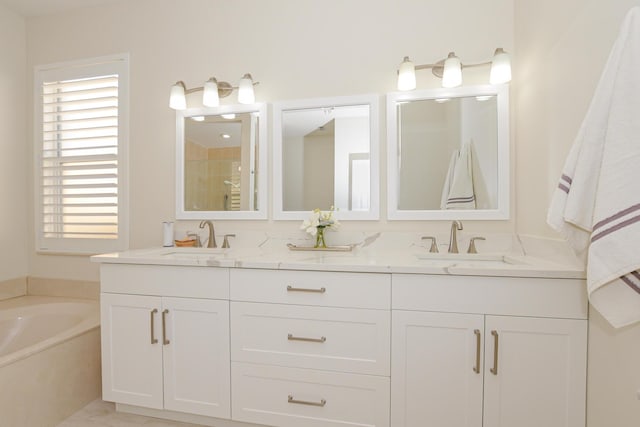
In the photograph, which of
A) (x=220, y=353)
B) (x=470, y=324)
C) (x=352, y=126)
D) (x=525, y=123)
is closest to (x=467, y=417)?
(x=470, y=324)

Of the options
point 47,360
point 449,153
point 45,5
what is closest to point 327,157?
point 449,153

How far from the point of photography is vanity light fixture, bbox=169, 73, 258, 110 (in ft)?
6.31

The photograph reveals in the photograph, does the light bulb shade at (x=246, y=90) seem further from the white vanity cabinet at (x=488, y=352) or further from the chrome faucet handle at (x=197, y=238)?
the white vanity cabinet at (x=488, y=352)

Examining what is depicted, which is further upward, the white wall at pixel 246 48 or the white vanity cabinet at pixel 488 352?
the white wall at pixel 246 48

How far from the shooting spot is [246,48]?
203cm

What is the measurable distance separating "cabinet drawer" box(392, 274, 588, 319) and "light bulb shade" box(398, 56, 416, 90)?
1.05 meters

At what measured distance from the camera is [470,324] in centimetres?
125

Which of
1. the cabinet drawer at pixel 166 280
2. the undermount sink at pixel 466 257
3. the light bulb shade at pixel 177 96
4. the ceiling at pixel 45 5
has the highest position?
the ceiling at pixel 45 5

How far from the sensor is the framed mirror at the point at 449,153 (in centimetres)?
172

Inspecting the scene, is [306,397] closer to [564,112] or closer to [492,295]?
[492,295]

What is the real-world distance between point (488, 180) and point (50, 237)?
3071 millimetres

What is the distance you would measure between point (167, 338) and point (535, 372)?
162 centimetres

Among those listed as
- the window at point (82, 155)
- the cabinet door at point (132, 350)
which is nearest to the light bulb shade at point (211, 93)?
the window at point (82, 155)

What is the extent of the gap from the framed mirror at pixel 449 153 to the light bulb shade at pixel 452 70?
111mm
